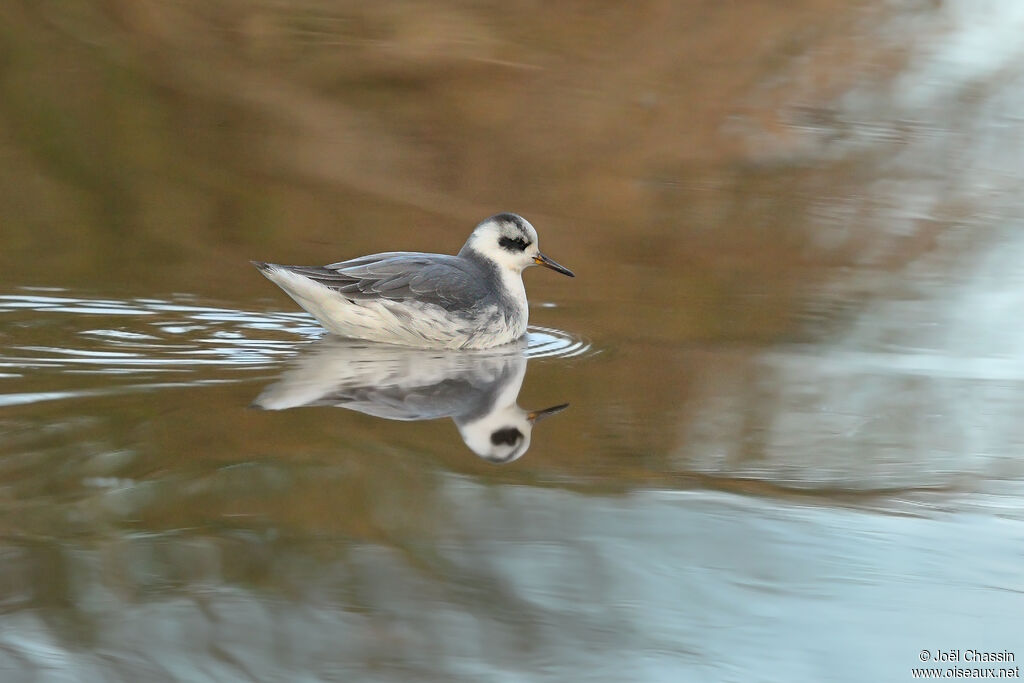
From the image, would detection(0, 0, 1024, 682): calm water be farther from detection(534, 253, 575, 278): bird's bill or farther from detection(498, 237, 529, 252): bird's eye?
detection(498, 237, 529, 252): bird's eye

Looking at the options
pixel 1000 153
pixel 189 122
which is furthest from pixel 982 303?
pixel 189 122

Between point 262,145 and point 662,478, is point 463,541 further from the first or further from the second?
point 262,145

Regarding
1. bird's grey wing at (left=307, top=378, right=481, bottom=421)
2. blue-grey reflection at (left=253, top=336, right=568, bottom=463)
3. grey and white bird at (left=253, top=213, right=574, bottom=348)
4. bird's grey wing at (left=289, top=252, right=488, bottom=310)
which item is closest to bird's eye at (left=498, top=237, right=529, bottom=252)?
grey and white bird at (left=253, top=213, right=574, bottom=348)

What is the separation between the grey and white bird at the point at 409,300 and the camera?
6.75m

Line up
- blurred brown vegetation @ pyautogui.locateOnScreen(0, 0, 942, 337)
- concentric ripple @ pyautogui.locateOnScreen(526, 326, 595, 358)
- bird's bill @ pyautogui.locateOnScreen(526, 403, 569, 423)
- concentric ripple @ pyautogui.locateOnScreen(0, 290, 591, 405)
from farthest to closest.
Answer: blurred brown vegetation @ pyautogui.locateOnScreen(0, 0, 942, 337), concentric ripple @ pyautogui.locateOnScreen(526, 326, 595, 358), concentric ripple @ pyautogui.locateOnScreen(0, 290, 591, 405), bird's bill @ pyautogui.locateOnScreen(526, 403, 569, 423)

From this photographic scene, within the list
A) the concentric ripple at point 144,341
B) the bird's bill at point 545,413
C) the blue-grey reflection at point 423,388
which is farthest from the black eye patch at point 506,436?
the concentric ripple at point 144,341

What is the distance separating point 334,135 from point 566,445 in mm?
5593

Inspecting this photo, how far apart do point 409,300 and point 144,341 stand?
3.99 feet

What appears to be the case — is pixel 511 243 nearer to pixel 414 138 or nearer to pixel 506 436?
pixel 506 436

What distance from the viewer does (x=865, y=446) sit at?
5.63 metres

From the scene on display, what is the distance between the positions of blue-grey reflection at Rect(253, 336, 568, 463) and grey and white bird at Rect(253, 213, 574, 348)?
8 cm

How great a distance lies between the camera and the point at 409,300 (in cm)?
679

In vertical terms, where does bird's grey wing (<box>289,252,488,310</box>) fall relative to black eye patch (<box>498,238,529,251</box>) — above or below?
below

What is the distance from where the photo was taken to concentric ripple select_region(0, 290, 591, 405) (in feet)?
19.6
